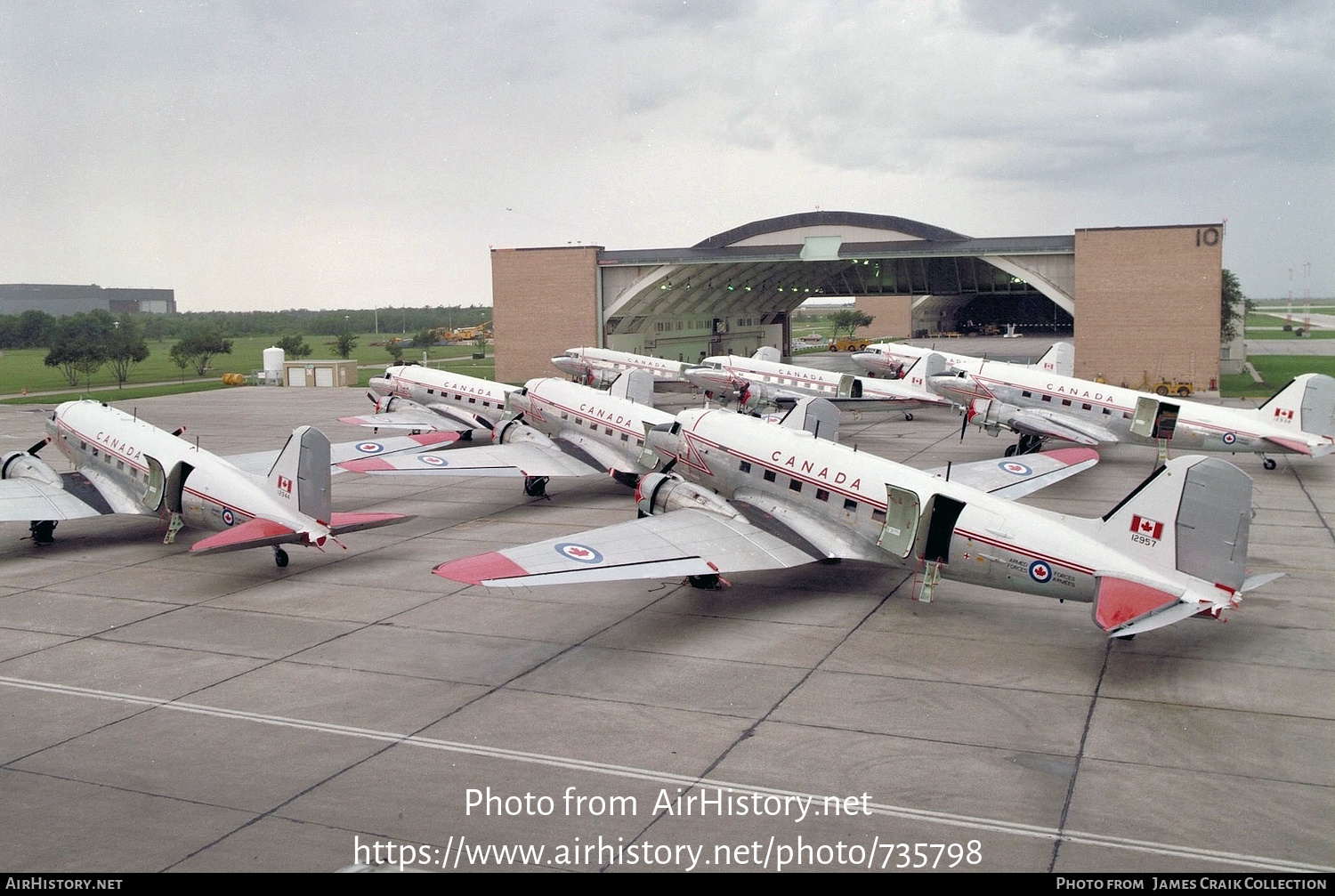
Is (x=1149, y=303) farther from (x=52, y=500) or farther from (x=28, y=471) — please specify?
(x=28, y=471)

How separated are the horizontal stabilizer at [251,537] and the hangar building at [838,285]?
52266mm

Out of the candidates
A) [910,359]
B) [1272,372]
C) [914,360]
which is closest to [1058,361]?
[914,360]

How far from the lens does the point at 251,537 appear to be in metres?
22.6

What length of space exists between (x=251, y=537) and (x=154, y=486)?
5.97 m

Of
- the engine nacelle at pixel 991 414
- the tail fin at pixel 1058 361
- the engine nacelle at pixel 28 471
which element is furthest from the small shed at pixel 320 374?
the engine nacelle at pixel 991 414

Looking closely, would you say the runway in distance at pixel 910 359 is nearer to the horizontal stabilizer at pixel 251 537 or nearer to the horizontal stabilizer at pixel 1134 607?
the horizontal stabilizer at pixel 1134 607

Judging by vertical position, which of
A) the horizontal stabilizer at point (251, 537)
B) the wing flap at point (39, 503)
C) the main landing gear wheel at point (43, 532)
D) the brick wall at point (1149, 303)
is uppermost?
the brick wall at point (1149, 303)

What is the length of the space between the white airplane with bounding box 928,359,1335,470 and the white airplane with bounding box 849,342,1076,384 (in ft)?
7.13

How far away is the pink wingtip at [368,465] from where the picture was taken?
2984 cm

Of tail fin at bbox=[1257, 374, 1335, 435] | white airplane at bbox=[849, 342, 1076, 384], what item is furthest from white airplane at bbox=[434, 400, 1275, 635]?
white airplane at bbox=[849, 342, 1076, 384]

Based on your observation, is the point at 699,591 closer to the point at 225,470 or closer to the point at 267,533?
the point at 267,533

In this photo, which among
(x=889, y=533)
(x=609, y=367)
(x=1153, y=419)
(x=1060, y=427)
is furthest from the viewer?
(x=609, y=367)

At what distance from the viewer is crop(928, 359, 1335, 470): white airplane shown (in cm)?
3528
